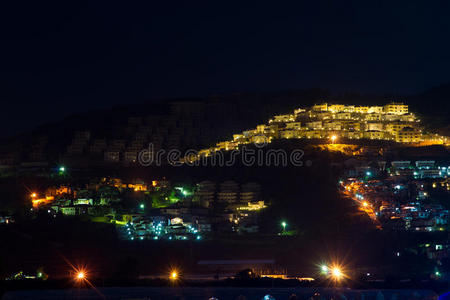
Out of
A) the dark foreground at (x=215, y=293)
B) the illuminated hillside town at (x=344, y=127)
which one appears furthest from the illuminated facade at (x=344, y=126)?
the dark foreground at (x=215, y=293)

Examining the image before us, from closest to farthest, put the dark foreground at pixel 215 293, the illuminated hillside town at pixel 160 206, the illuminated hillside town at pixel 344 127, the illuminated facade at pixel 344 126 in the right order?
the dark foreground at pixel 215 293, the illuminated hillside town at pixel 160 206, the illuminated hillside town at pixel 344 127, the illuminated facade at pixel 344 126

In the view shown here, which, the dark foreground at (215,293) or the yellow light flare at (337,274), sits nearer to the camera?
the dark foreground at (215,293)

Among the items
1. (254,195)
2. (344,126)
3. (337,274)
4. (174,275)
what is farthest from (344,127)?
(174,275)

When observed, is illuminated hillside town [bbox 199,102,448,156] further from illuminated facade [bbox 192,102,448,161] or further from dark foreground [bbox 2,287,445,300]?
dark foreground [bbox 2,287,445,300]

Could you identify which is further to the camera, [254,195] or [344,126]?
[344,126]

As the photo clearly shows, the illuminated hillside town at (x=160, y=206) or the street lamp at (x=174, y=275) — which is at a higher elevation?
the illuminated hillside town at (x=160, y=206)

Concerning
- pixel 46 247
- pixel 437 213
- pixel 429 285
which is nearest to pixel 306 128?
pixel 437 213

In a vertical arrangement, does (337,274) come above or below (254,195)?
below

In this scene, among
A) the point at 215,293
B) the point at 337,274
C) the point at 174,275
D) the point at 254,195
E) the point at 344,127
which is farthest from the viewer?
the point at 344,127

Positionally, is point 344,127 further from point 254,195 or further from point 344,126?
point 254,195

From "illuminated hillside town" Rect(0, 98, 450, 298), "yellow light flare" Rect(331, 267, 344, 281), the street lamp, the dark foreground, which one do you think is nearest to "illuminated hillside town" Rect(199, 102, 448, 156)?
"illuminated hillside town" Rect(0, 98, 450, 298)

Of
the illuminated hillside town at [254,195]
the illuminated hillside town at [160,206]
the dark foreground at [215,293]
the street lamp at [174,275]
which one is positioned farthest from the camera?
the illuminated hillside town at [160,206]

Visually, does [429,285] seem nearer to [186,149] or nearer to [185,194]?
[185,194]

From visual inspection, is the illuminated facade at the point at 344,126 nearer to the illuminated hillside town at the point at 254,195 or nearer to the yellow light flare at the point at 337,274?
the illuminated hillside town at the point at 254,195
